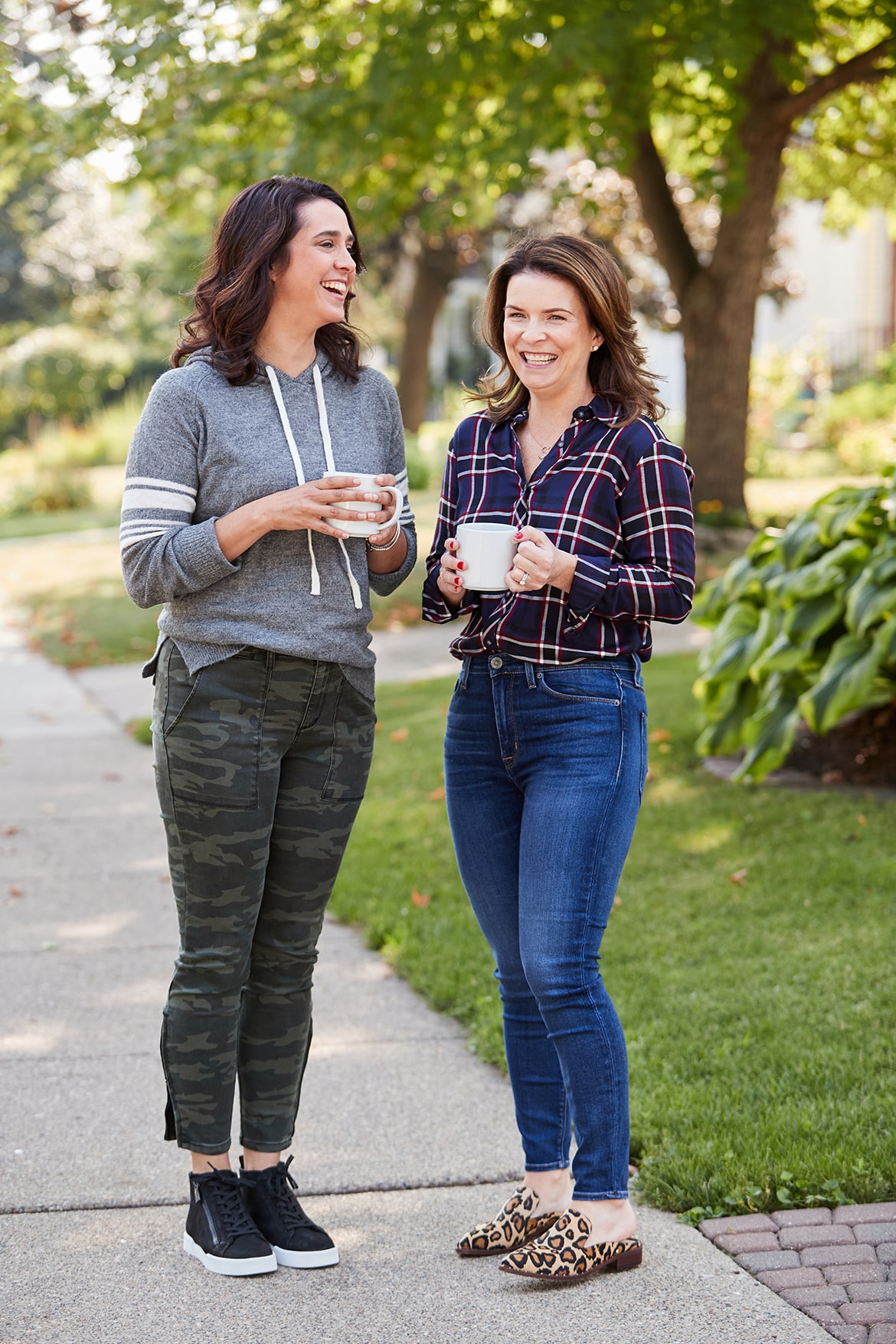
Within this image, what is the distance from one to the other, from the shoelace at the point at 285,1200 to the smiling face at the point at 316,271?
1.73 meters

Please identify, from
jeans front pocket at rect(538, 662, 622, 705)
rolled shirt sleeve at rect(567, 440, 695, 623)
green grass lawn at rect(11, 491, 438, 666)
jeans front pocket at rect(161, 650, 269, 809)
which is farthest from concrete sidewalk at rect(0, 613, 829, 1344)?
green grass lawn at rect(11, 491, 438, 666)

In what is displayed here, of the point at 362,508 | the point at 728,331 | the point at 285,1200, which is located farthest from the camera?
the point at 728,331

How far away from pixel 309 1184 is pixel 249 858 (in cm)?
99

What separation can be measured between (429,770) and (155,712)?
13.9 feet

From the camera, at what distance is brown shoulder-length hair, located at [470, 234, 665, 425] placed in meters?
2.71

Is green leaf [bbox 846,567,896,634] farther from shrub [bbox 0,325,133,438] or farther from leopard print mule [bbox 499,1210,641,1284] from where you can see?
shrub [bbox 0,325,133,438]

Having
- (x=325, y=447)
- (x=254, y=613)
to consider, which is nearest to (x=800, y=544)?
(x=325, y=447)

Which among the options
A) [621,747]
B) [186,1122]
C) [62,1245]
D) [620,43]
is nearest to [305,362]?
[621,747]

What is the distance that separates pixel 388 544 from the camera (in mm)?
2748

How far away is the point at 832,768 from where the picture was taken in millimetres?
6477

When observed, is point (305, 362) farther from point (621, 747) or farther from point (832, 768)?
point (832, 768)

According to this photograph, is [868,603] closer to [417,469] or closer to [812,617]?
[812,617]

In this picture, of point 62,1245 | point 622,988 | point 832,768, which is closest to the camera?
point 62,1245

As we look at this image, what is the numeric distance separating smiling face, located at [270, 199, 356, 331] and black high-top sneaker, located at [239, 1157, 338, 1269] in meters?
1.74
